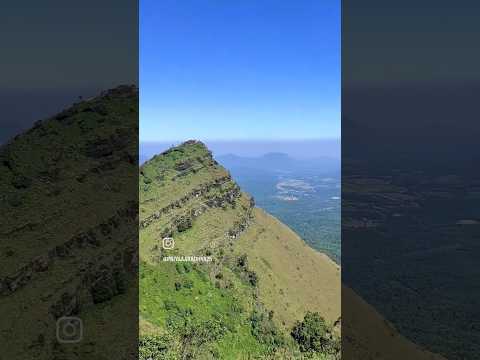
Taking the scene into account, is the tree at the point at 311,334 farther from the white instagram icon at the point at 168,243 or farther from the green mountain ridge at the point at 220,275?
the white instagram icon at the point at 168,243

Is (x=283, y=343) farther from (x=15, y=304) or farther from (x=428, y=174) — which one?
(x=428, y=174)

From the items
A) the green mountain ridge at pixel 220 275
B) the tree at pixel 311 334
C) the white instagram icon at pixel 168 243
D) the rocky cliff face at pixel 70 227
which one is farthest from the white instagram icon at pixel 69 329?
the tree at pixel 311 334

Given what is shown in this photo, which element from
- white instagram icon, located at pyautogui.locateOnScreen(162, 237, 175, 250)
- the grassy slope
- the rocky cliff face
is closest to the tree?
the grassy slope

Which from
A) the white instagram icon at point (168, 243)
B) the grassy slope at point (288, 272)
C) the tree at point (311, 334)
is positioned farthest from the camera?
the grassy slope at point (288, 272)

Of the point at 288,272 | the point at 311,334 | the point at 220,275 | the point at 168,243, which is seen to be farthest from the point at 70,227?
the point at 288,272

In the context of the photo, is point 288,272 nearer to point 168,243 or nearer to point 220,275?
point 220,275

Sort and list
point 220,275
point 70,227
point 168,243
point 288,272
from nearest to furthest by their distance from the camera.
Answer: point 70,227, point 220,275, point 168,243, point 288,272

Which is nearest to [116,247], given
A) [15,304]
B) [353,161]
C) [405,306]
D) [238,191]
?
[15,304]
